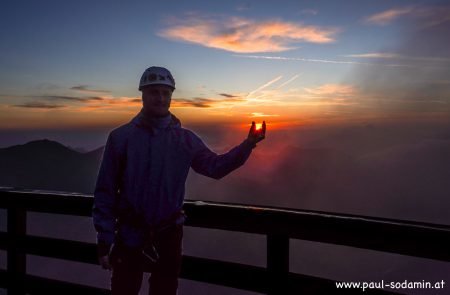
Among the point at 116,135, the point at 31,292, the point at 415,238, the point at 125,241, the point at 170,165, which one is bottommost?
the point at 31,292

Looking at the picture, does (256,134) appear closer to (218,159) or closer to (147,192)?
(218,159)

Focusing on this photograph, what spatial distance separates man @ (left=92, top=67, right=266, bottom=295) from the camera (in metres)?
2.70

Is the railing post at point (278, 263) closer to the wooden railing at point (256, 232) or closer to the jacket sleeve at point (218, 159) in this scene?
the wooden railing at point (256, 232)

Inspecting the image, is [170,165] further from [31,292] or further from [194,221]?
[31,292]

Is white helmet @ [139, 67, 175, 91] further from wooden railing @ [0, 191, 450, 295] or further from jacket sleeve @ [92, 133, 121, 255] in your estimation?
wooden railing @ [0, 191, 450, 295]

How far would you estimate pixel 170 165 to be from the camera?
2.76 meters

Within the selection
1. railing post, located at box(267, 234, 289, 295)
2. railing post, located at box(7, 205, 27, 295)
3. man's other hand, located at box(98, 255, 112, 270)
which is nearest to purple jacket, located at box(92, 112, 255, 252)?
man's other hand, located at box(98, 255, 112, 270)

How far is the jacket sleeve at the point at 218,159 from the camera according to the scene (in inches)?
113

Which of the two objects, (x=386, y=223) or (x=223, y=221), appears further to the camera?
(x=223, y=221)

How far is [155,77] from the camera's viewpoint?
2779mm

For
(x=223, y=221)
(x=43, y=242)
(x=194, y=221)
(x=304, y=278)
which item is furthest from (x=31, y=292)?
(x=304, y=278)

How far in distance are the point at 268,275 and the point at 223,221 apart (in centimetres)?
47

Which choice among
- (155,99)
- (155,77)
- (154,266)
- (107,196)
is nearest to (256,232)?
(154,266)

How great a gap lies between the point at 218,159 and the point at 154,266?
2.87 feet
